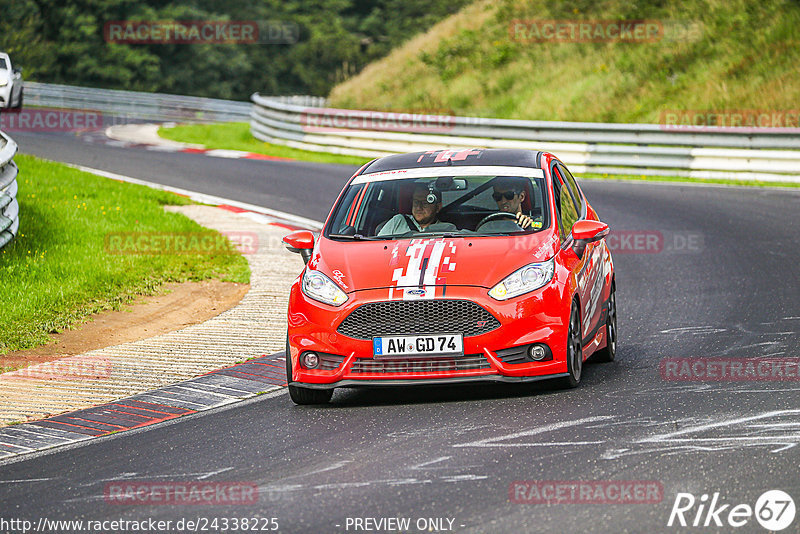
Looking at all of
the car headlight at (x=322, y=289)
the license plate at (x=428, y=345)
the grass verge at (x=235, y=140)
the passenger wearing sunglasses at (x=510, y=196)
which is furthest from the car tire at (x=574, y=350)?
the grass verge at (x=235, y=140)

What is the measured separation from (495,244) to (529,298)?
62 cm

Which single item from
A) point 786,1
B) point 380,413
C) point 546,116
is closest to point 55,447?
point 380,413

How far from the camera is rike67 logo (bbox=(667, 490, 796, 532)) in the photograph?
5133mm

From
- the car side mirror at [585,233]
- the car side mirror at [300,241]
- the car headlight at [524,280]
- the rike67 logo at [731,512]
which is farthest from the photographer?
the car side mirror at [300,241]

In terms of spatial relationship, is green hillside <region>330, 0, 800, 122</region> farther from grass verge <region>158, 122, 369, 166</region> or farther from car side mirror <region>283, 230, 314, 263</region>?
car side mirror <region>283, 230, 314, 263</region>

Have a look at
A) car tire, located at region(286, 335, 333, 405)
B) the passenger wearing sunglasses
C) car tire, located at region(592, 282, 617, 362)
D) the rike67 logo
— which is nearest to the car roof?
the passenger wearing sunglasses

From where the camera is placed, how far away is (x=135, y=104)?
4216 cm

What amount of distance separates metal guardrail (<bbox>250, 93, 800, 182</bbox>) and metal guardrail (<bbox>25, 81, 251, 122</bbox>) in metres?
15.4

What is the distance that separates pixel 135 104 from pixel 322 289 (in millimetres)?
35871

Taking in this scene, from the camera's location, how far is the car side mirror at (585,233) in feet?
27.5

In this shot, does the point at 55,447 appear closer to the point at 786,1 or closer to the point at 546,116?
the point at 546,116

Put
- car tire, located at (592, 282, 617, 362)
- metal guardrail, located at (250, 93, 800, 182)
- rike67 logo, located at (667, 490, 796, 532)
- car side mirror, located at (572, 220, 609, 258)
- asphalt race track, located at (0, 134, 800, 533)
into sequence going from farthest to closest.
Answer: metal guardrail, located at (250, 93, 800, 182) < car tire, located at (592, 282, 617, 362) < car side mirror, located at (572, 220, 609, 258) < asphalt race track, located at (0, 134, 800, 533) < rike67 logo, located at (667, 490, 796, 532)

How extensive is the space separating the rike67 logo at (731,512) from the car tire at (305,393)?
3204 mm

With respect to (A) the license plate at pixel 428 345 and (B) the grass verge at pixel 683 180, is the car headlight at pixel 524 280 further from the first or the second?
(B) the grass verge at pixel 683 180
